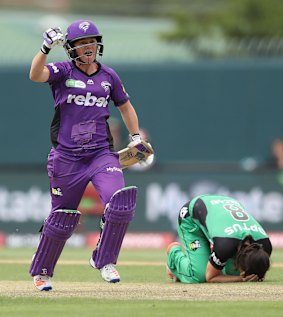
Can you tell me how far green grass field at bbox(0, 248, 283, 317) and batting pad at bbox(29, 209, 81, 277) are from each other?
0.21 metres

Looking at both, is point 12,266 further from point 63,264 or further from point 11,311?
point 11,311

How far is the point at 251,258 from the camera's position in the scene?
9.61 metres

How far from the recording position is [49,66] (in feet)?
30.8

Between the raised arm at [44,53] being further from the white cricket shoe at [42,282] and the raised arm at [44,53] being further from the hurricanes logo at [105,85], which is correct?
the white cricket shoe at [42,282]

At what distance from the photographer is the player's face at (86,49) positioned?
9.47 metres

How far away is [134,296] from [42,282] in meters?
0.96

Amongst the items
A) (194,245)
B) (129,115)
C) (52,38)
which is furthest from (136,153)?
(52,38)

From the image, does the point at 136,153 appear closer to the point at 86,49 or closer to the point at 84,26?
the point at 86,49

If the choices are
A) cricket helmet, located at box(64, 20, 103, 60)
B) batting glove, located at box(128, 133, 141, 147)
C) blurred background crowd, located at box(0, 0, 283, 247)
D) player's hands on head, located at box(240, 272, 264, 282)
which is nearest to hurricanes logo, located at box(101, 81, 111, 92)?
cricket helmet, located at box(64, 20, 103, 60)

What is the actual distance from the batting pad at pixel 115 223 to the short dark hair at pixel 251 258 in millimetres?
1008

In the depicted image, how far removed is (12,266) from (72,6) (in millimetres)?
16713

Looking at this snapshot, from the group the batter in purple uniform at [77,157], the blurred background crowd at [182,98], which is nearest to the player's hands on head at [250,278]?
the batter in purple uniform at [77,157]

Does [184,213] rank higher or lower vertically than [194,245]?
higher

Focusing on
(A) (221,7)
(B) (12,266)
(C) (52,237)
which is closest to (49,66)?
(C) (52,237)
